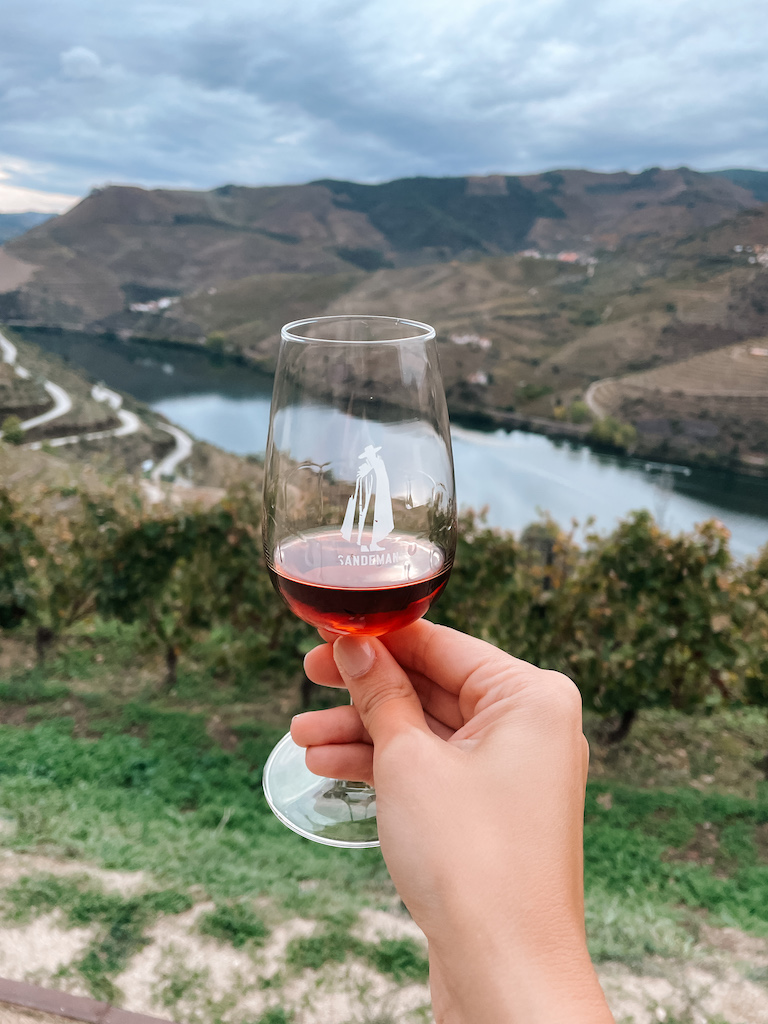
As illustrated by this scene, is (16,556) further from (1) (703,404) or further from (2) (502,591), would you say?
(1) (703,404)

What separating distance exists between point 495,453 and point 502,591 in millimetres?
5064

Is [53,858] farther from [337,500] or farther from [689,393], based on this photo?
[689,393]

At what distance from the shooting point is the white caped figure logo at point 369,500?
994 millimetres

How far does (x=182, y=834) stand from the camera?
7.85 ft

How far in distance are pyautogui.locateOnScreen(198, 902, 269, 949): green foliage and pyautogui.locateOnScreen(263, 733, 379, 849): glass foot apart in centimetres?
76

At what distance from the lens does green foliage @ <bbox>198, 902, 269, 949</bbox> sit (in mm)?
1907

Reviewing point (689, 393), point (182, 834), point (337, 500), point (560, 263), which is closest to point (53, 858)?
point (182, 834)

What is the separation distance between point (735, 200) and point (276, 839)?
12845 millimetres

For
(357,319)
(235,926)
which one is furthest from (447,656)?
(235,926)

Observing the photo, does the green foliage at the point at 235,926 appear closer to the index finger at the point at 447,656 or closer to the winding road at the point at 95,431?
the index finger at the point at 447,656

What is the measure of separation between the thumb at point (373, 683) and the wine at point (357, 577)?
0.08 m

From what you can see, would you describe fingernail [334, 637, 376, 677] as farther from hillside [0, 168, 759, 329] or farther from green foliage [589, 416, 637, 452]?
hillside [0, 168, 759, 329]

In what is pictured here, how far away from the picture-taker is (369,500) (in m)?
1.00

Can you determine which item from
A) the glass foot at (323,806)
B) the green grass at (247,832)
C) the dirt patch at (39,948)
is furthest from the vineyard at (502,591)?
the glass foot at (323,806)
